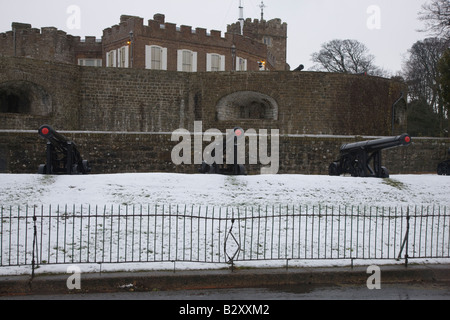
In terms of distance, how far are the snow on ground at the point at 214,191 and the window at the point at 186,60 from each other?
2352 centimetres

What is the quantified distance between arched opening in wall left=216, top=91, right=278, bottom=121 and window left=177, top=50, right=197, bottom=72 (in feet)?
34.9

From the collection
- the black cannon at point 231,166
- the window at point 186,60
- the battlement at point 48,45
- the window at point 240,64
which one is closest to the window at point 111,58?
the battlement at point 48,45

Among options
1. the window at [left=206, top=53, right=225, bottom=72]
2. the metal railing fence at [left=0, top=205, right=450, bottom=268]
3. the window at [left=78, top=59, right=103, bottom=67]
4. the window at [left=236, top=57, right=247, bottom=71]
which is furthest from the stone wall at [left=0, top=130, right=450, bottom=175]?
the window at [left=78, top=59, right=103, bottom=67]

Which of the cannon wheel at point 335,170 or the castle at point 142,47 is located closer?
the cannon wheel at point 335,170

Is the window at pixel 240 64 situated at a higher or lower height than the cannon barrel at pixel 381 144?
higher

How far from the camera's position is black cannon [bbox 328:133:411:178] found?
1244 centimetres

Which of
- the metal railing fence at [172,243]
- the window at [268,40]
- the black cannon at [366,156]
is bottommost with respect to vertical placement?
the metal railing fence at [172,243]

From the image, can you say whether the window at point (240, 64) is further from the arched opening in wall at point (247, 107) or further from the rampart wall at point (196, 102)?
the rampart wall at point (196, 102)

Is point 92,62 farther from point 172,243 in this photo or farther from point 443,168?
point 172,243

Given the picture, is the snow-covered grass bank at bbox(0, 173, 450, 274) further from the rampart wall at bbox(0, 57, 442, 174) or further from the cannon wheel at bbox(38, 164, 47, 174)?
the rampart wall at bbox(0, 57, 442, 174)

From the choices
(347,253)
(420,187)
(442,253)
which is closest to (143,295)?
(347,253)

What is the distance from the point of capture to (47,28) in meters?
34.1

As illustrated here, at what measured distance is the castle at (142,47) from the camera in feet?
105

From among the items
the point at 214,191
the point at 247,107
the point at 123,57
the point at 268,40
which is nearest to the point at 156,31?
the point at 123,57
